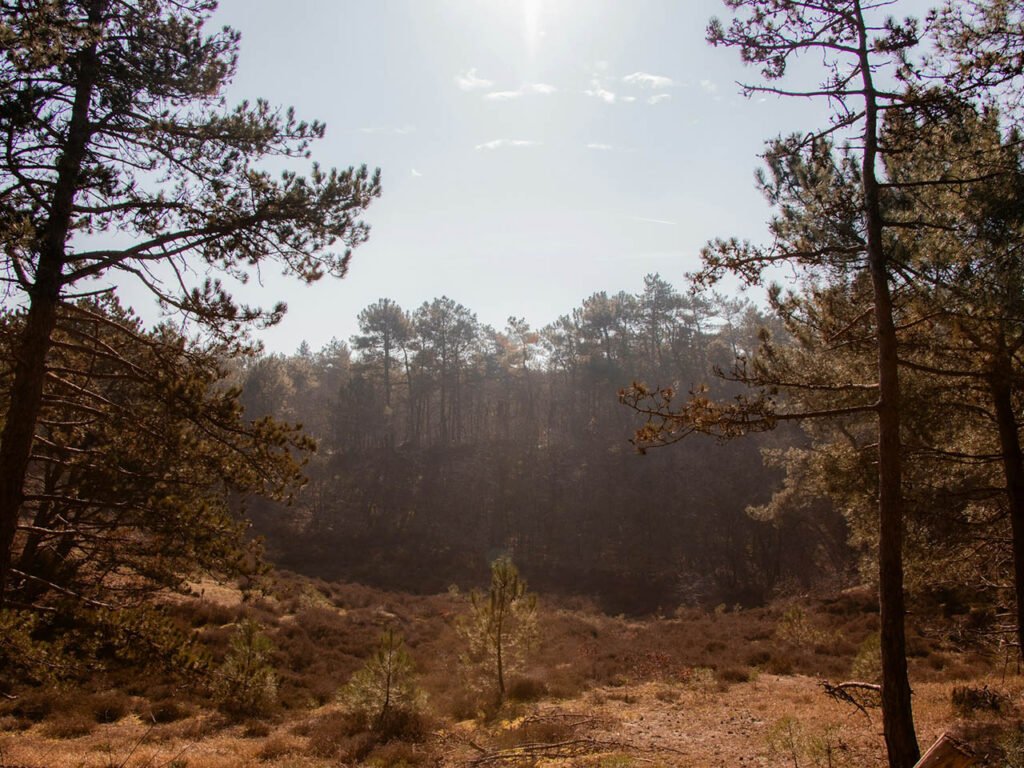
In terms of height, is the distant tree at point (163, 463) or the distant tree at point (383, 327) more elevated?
the distant tree at point (383, 327)

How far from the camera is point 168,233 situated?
252 inches

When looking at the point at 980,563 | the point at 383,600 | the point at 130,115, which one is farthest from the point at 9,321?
the point at 383,600

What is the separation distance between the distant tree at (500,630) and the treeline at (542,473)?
19099 millimetres

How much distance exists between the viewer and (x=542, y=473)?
47938 millimetres

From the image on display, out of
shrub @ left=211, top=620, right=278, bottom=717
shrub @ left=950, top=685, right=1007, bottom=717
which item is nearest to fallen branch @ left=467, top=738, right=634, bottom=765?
shrub @ left=211, top=620, right=278, bottom=717

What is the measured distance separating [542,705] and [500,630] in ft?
5.70

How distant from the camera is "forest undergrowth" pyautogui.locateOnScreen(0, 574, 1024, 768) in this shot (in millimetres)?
8062

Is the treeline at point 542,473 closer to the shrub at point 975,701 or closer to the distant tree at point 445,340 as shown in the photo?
the distant tree at point 445,340

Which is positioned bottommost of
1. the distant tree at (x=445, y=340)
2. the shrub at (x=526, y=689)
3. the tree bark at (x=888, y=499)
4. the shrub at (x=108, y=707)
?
the shrub at (x=526, y=689)

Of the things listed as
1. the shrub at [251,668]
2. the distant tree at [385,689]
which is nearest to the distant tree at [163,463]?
Answer: the shrub at [251,668]

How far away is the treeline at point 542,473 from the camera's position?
35062mm

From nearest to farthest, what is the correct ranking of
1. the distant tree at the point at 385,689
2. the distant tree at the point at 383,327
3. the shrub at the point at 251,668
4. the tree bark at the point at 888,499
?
the tree bark at the point at 888,499, the distant tree at the point at 385,689, the shrub at the point at 251,668, the distant tree at the point at 383,327

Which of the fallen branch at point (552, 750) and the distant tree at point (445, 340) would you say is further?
the distant tree at point (445, 340)

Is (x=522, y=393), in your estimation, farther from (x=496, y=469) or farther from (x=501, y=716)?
(x=501, y=716)
